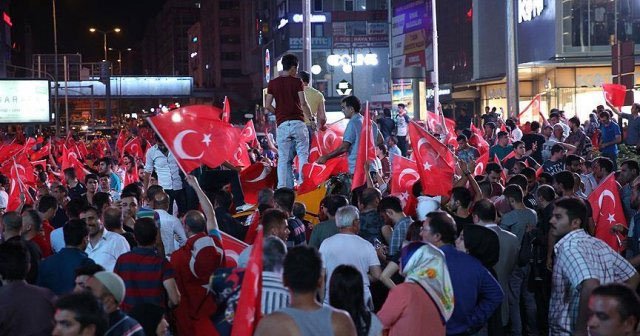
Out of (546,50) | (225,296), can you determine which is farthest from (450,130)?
(546,50)

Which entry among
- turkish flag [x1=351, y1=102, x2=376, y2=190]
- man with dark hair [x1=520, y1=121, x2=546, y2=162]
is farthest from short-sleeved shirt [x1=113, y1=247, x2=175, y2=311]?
man with dark hair [x1=520, y1=121, x2=546, y2=162]

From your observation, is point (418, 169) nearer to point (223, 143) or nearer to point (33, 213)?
point (223, 143)

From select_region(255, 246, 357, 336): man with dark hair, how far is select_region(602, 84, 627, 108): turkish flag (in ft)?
51.3

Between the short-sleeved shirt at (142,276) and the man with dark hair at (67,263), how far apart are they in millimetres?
296

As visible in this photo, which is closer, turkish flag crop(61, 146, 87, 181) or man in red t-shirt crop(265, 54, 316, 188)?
man in red t-shirt crop(265, 54, 316, 188)

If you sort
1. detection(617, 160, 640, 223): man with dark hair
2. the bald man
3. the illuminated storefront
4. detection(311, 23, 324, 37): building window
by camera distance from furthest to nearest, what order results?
1. detection(311, 23, 324, 37): building window
2. the illuminated storefront
3. detection(617, 160, 640, 223): man with dark hair
4. the bald man

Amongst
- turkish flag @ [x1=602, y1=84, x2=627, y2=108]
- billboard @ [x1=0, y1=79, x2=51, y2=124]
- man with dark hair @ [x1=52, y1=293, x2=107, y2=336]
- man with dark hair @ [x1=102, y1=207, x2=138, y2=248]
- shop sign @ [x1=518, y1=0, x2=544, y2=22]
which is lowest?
man with dark hair @ [x1=52, y1=293, x2=107, y2=336]

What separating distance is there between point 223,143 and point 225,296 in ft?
14.5

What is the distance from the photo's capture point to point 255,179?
14617 millimetres

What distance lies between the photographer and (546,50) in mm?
38531

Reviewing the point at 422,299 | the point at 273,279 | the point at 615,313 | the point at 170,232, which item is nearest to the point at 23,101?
the point at 170,232

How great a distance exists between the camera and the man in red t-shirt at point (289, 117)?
536 inches

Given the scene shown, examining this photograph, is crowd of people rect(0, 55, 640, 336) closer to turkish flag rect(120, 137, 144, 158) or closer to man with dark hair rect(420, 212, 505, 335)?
man with dark hair rect(420, 212, 505, 335)

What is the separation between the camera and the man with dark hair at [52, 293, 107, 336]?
5.52 meters
